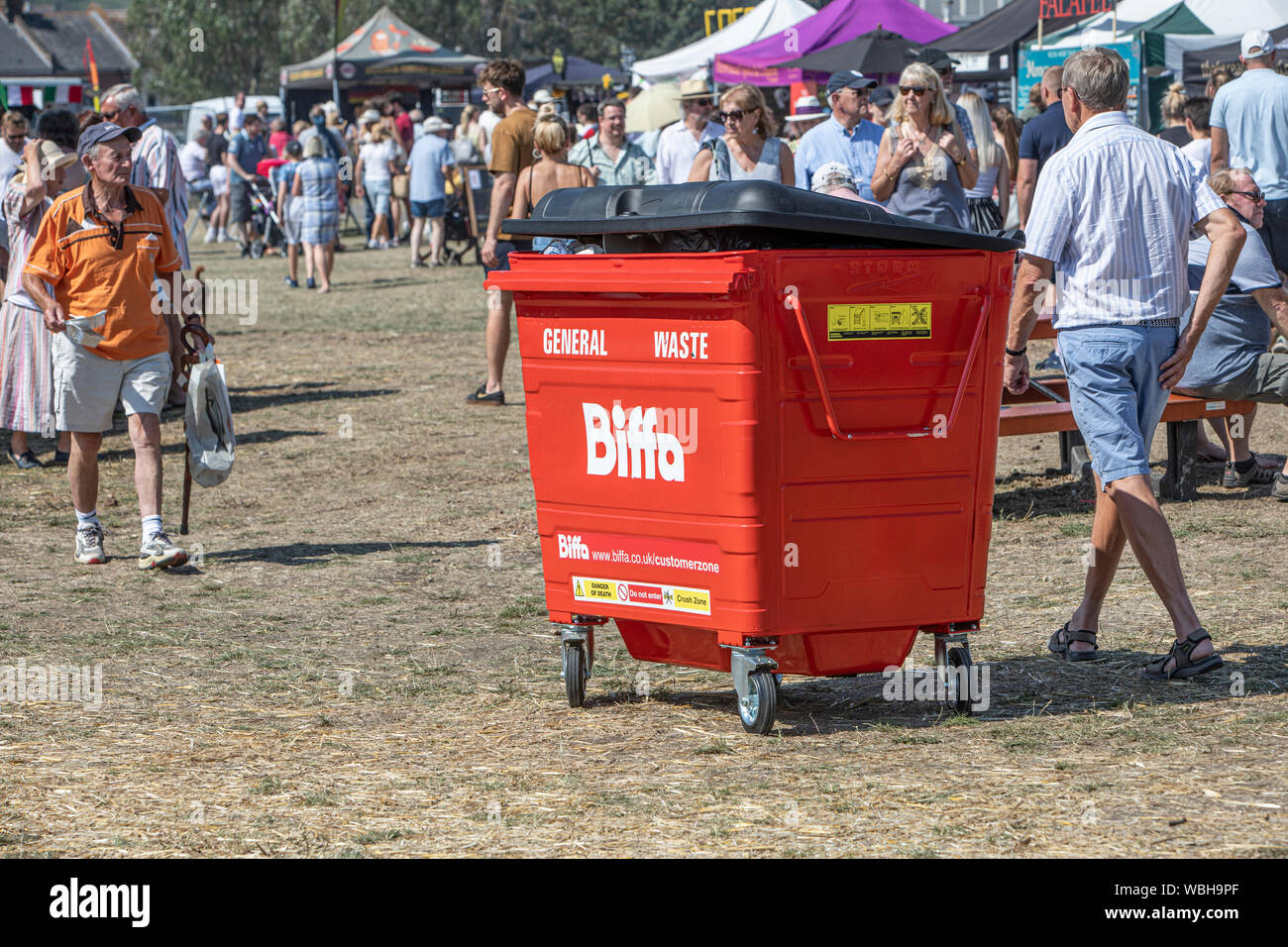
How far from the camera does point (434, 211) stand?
24.4m

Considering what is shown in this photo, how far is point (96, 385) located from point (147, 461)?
40 cm

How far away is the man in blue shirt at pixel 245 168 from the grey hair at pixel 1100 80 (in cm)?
2379

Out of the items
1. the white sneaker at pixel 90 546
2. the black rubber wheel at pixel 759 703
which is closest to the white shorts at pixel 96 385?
the white sneaker at pixel 90 546

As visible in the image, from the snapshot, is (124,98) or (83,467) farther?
(124,98)

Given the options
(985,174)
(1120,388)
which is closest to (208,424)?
(1120,388)

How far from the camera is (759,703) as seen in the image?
4.99m

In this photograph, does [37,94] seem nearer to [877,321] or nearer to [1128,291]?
[1128,291]

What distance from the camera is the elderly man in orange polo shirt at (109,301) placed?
762cm

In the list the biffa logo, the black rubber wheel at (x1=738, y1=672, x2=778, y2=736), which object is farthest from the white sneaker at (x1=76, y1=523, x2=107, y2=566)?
the black rubber wheel at (x1=738, y1=672, x2=778, y2=736)

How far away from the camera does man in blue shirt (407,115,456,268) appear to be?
23609 mm

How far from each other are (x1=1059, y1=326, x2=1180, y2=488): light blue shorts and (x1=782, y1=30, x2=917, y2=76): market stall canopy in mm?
16992

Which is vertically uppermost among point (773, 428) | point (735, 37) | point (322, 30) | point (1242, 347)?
point (322, 30)

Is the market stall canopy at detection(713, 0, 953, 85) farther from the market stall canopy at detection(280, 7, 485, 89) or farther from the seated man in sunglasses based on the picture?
the seated man in sunglasses
